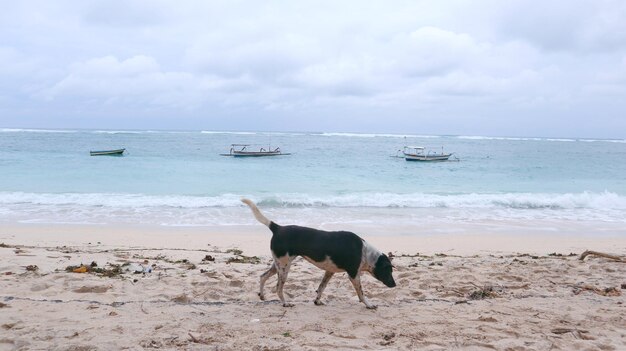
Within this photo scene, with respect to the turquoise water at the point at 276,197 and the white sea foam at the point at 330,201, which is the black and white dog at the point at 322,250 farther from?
the white sea foam at the point at 330,201

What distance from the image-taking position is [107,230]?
41.5 ft

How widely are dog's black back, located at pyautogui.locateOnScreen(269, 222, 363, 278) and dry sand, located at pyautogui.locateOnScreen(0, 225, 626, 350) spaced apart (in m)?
0.62

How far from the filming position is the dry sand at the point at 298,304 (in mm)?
4629

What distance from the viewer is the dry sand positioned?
463 cm

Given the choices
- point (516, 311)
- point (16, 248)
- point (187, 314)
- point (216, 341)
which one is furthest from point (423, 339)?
point (16, 248)

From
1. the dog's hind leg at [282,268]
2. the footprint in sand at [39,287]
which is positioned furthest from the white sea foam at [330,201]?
the dog's hind leg at [282,268]

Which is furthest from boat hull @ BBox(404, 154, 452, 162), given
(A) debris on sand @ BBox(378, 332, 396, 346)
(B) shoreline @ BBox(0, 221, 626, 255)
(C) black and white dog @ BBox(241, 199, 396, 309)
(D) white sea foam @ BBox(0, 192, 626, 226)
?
(A) debris on sand @ BBox(378, 332, 396, 346)

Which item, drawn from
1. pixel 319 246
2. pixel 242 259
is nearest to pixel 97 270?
pixel 242 259

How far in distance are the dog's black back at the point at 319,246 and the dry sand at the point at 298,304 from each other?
62 centimetres

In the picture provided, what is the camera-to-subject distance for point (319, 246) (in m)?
5.52

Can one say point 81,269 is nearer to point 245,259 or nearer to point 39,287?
point 39,287

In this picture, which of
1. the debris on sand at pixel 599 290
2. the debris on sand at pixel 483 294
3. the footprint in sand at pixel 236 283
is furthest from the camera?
the footprint in sand at pixel 236 283

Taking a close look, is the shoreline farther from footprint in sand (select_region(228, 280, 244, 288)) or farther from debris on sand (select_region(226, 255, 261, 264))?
footprint in sand (select_region(228, 280, 244, 288))

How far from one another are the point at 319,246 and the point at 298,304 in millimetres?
905
